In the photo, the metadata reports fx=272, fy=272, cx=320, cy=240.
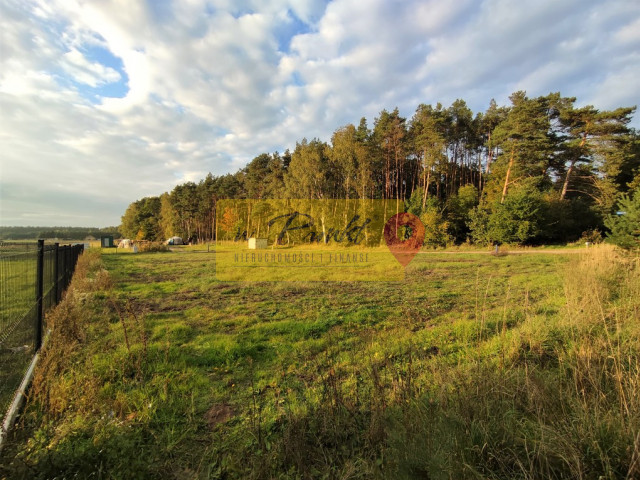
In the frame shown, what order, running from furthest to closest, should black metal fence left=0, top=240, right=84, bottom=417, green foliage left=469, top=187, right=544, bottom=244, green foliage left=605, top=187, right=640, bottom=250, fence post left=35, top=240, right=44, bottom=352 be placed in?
green foliage left=469, top=187, right=544, bottom=244 < green foliage left=605, top=187, right=640, bottom=250 < fence post left=35, top=240, right=44, bottom=352 < black metal fence left=0, top=240, right=84, bottom=417

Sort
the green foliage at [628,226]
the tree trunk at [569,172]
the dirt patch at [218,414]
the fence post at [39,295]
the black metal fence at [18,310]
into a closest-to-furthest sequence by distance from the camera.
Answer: the dirt patch at [218,414]
the black metal fence at [18,310]
the fence post at [39,295]
the green foliage at [628,226]
the tree trunk at [569,172]

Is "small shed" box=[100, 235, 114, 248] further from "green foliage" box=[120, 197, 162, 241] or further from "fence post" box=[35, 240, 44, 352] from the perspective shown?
"fence post" box=[35, 240, 44, 352]

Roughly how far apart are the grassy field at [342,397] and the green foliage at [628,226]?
700 centimetres

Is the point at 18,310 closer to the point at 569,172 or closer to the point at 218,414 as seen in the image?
the point at 218,414

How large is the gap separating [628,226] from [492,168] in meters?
25.5

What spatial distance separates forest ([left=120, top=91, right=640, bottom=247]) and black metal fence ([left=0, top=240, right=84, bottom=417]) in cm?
2868

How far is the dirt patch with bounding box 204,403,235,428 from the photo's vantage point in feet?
9.41

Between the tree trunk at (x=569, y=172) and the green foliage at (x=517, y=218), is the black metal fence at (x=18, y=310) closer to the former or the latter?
the green foliage at (x=517, y=218)

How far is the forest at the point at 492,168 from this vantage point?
88.4 ft

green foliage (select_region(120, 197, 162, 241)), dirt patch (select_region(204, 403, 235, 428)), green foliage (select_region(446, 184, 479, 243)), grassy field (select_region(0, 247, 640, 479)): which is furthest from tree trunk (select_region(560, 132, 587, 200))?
green foliage (select_region(120, 197, 162, 241))

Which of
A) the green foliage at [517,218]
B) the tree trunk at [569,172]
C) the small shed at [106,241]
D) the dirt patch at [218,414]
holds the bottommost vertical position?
the dirt patch at [218,414]

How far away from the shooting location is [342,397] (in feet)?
9.06

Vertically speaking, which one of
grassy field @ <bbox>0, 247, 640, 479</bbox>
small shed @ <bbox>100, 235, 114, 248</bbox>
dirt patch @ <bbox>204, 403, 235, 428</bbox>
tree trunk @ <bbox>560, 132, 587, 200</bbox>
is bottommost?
dirt patch @ <bbox>204, 403, 235, 428</bbox>

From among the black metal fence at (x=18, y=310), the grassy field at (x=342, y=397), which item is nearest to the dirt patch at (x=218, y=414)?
the grassy field at (x=342, y=397)
